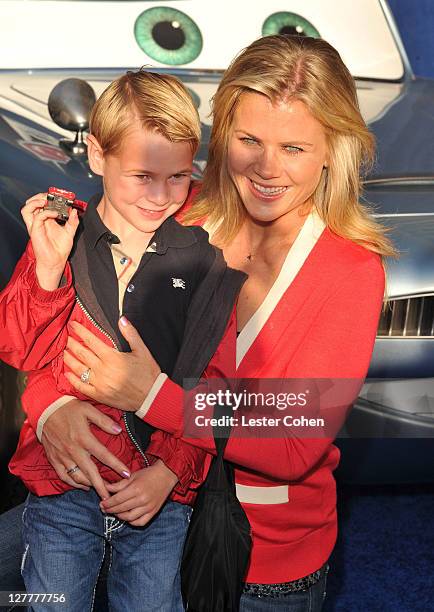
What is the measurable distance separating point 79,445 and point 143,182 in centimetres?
52

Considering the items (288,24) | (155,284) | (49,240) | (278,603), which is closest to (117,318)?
(155,284)

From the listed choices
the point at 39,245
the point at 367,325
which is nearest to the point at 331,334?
the point at 367,325

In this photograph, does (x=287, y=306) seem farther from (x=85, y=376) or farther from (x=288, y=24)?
(x=288, y=24)

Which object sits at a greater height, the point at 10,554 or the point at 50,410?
the point at 50,410

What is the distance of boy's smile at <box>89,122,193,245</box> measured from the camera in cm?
188

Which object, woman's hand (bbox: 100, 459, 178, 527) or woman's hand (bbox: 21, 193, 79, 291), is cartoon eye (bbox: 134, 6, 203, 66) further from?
woman's hand (bbox: 100, 459, 178, 527)

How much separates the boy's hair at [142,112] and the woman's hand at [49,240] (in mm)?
172

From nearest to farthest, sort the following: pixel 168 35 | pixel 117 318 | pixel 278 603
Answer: pixel 117 318, pixel 278 603, pixel 168 35

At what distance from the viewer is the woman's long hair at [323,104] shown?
1.90m

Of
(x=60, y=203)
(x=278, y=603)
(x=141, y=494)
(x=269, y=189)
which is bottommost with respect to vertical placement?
(x=278, y=603)

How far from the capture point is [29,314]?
1828 mm

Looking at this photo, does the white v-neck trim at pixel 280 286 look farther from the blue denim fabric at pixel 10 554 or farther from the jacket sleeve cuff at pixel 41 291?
the blue denim fabric at pixel 10 554

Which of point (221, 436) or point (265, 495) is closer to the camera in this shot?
point (221, 436)

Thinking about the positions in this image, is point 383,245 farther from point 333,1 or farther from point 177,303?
point 333,1
